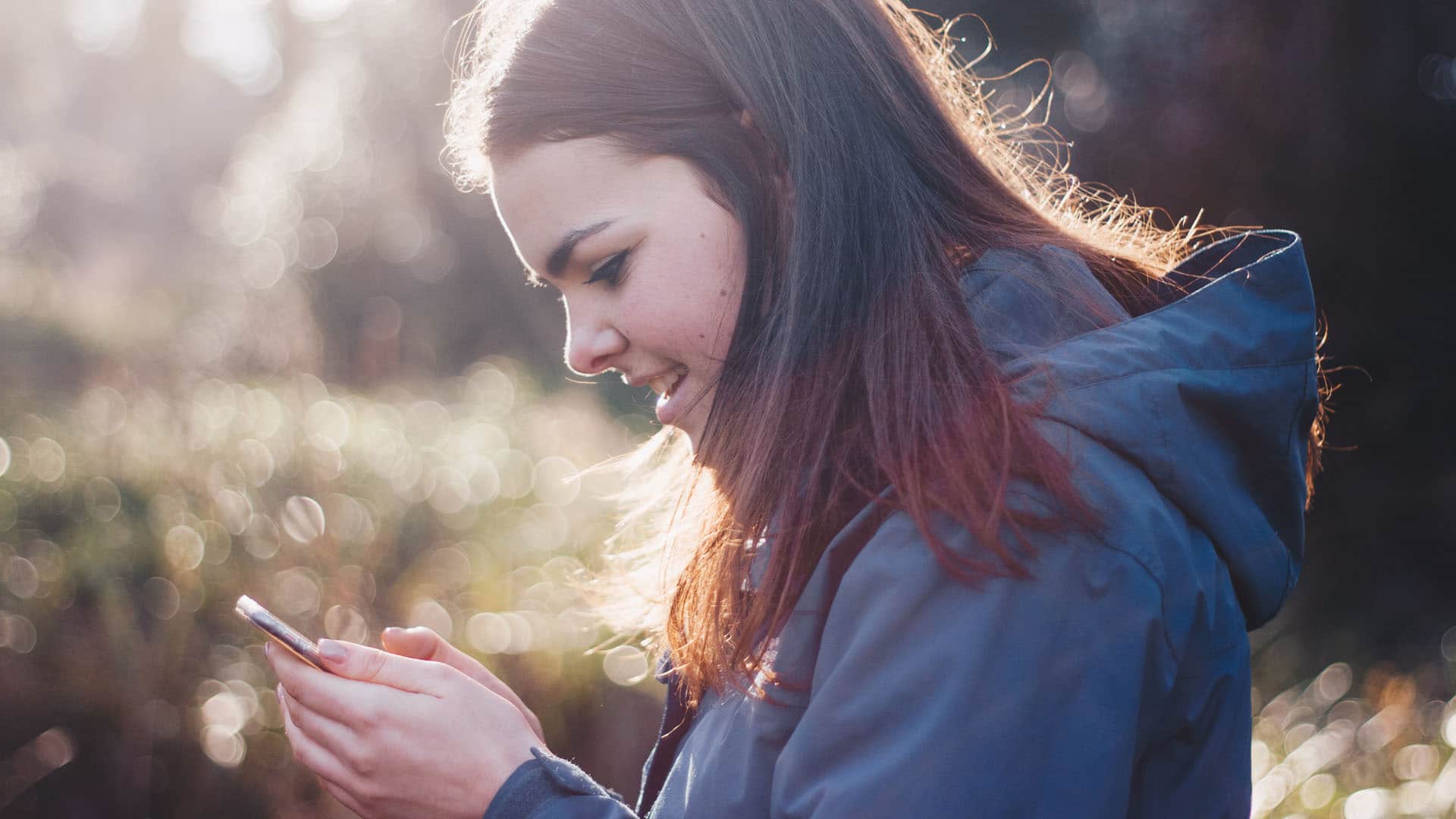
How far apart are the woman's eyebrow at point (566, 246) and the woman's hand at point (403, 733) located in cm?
67

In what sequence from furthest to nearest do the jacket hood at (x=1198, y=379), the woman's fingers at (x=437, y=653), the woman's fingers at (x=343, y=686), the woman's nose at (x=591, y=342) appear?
the woman's fingers at (x=437, y=653)
the woman's nose at (x=591, y=342)
the woman's fingers at (x=343, y=686)
the jacket hood at (x=1198, y=379)

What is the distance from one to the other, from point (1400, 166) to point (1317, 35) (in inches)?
47.0

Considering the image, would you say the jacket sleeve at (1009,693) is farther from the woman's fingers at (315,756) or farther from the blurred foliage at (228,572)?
the blurred foliage at (228,572)

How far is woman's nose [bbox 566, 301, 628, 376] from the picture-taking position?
65.4 inches

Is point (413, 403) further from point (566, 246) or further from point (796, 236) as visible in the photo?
point (796, 236)

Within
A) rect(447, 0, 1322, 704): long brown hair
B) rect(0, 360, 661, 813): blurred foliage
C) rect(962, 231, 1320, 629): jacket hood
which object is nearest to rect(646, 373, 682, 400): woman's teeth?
rect(447, 0, 1322, 704): long brown hair

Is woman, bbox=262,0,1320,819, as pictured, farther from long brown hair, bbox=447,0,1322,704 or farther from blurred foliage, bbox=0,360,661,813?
blurred foliage, bbox=0,360,661,813

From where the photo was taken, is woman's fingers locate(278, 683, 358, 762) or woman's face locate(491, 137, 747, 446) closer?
woman's fingers locate(278, 683, 358, 762)

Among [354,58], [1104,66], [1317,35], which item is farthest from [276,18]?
[1317,35]

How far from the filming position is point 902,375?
1.25 m

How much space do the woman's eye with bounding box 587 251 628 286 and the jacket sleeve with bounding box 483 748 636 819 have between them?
2.47 feet

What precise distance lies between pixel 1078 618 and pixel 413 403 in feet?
19.1

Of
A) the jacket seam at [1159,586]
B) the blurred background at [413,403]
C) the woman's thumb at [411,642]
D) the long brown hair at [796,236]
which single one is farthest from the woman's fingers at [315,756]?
the blurred background at [413,403]

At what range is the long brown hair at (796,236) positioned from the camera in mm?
1295
